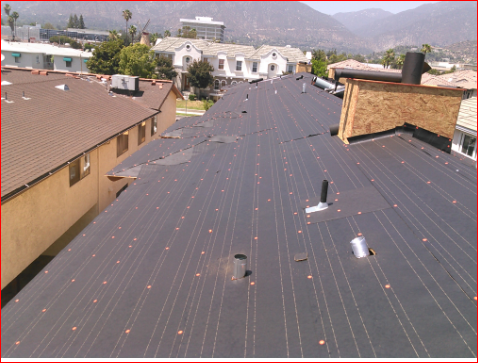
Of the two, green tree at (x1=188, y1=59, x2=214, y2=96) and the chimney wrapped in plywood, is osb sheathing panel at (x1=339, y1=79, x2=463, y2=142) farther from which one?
green tree at (x1=188, y1=59, x2=214, y2=96)

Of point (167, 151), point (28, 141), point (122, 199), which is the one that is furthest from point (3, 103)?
point (122, 199)

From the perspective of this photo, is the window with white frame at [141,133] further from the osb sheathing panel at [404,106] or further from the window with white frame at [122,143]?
the osb sheathing panel at [404,106]

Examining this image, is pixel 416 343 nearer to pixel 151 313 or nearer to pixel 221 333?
pixel 221 333

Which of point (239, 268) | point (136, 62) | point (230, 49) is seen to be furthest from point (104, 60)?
point (239, 268)

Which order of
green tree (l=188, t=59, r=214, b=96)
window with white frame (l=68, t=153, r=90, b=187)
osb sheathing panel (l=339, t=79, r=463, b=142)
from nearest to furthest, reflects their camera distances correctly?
osb sheathing panel (l=339, t=79, r=463, b=142), window with white frame (l=68, t=153, r=90, b=187), green tree (l=188, t=59, r=214, b=96)

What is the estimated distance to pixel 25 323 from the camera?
501cm

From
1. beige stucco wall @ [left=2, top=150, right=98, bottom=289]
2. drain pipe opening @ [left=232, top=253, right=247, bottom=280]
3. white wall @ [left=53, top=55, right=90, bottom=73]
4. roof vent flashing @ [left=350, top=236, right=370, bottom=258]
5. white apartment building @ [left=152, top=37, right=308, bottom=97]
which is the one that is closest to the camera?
roof vent flashing @ [left=350, top=236, right=370, bottom=258]

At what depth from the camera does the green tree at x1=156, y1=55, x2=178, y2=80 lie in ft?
206

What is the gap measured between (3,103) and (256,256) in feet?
44.8

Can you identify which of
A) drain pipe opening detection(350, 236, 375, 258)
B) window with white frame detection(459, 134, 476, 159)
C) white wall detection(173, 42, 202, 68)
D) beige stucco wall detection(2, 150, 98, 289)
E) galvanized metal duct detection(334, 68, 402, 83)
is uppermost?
white wall detection(173, 42, 202, 68)

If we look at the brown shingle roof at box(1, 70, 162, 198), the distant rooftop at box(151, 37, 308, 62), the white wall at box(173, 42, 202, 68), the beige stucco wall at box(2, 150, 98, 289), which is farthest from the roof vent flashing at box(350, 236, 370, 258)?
the white wall at box(173, 42, 202, 68)

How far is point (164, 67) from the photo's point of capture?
63.0m

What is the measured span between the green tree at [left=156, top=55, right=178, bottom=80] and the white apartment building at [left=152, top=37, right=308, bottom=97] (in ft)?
7.36

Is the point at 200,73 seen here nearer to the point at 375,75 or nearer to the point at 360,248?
the point at 375,75
